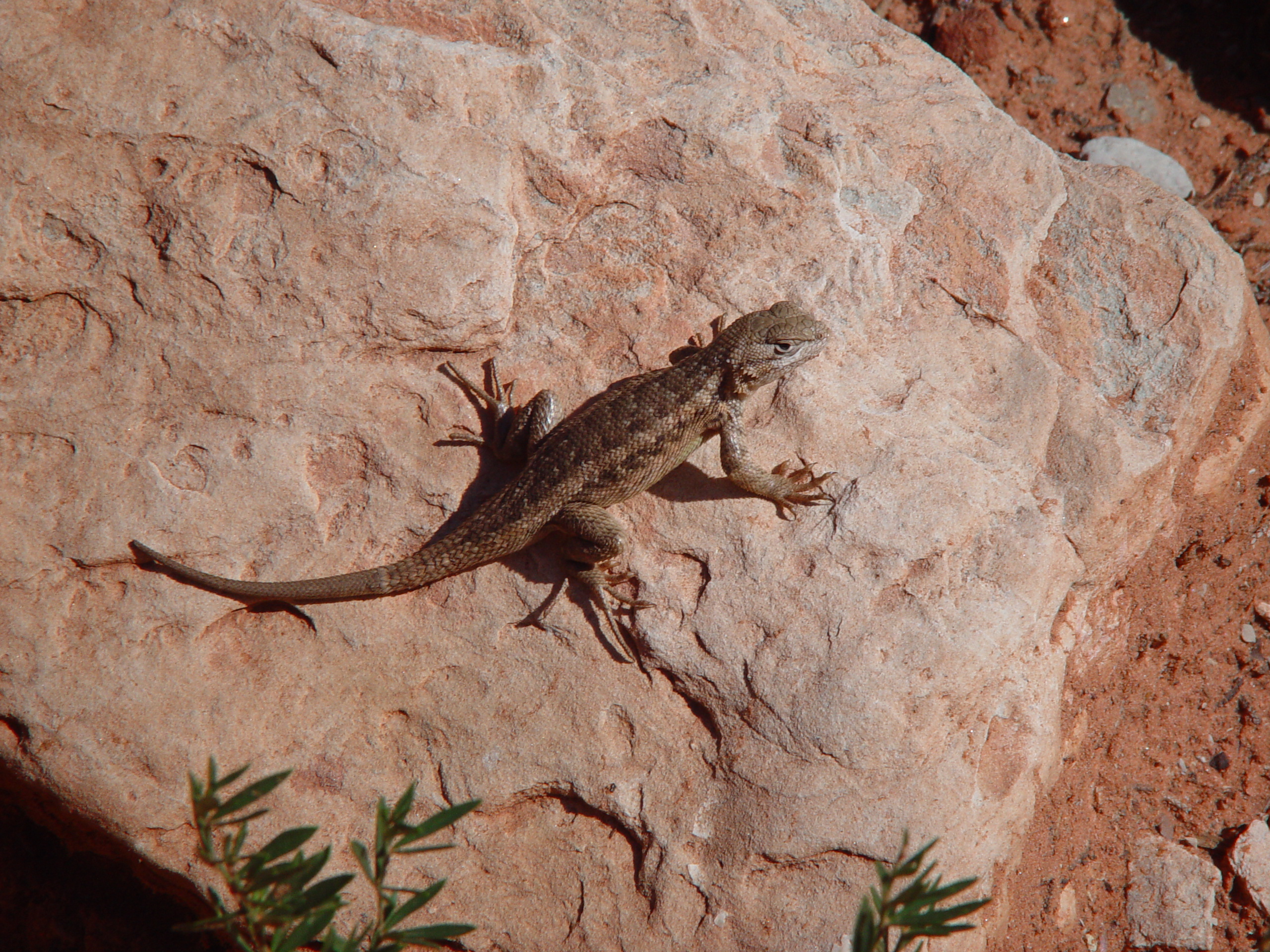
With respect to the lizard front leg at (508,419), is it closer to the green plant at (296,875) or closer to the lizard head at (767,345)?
the lizard head at (767,345)

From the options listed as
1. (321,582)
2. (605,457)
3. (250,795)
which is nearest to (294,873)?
(250,795)

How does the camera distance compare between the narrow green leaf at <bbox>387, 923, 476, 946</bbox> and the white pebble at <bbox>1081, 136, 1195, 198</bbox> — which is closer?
the narrow green leaf at <bbox>387, 923, 476, 946</bbox>

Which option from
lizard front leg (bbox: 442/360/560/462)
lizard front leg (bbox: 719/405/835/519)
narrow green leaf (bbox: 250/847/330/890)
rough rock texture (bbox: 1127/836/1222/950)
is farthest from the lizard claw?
rough rock texture (bbox: 1127/836/1222/950)

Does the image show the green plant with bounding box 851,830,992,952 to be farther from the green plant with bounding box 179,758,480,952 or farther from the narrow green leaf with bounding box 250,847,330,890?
the narrow green leaf with bounding box 250,847,330,890

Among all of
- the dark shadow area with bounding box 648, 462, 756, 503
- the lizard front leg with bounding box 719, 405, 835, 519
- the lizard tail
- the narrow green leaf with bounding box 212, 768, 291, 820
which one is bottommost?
the lizard tail

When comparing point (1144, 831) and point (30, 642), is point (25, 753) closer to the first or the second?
point (30, 642)

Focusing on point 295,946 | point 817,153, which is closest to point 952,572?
point 817,153
